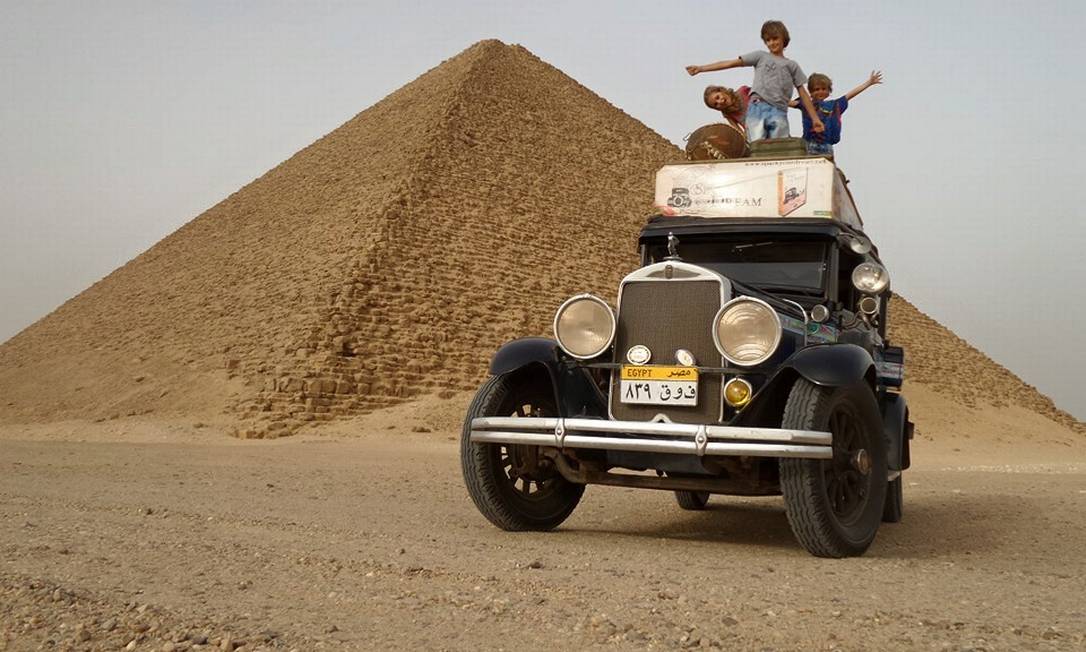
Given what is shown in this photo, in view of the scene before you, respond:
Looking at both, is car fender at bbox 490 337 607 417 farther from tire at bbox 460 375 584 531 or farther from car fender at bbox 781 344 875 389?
car fender at bbox 781 344 875 389

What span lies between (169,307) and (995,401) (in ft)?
110

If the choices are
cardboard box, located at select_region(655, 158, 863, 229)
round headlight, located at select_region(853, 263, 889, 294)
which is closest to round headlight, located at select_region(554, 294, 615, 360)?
cardboard box, located at select_region(655, 158, 863, 229)

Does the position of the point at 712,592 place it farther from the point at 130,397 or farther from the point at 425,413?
the point at 130,397

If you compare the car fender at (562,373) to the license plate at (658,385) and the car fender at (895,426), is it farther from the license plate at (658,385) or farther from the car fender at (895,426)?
the car fender at (895,426)

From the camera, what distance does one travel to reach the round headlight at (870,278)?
597cm

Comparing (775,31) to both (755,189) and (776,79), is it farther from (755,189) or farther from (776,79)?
(755,189)

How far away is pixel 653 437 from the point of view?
488 centimetres

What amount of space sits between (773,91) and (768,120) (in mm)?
193

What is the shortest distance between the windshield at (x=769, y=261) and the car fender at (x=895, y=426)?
972mm

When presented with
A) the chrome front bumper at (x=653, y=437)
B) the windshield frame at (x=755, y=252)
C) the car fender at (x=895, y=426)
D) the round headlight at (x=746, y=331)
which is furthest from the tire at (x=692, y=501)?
the round headlight at (x=746, y=331)

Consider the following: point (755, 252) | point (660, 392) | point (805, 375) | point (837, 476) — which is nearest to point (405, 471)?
point (755, 252)

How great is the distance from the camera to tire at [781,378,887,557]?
4637 millimetres

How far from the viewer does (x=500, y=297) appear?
3469 cm

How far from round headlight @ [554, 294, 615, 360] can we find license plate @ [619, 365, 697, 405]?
0.19 m
